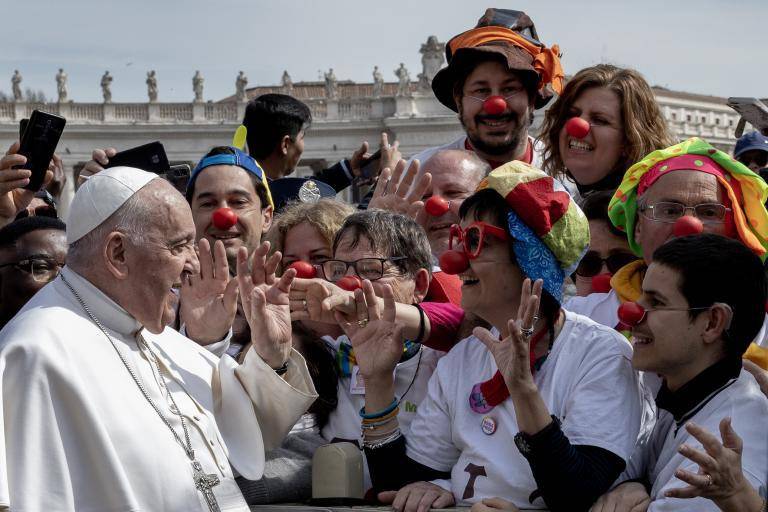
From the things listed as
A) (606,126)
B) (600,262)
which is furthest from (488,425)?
(606,126)

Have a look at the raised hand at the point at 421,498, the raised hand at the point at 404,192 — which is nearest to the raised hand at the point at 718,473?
the raised hand at the point at 421,498

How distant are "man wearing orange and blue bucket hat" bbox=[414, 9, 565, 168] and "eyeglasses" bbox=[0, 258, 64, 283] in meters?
1.81

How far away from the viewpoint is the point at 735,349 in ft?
12.3

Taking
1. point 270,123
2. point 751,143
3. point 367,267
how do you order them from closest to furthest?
point 367,267 → point 270,123 → point 751,143

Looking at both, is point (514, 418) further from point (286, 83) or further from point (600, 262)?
point (286, 83)

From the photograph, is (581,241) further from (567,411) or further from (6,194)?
(6,194)

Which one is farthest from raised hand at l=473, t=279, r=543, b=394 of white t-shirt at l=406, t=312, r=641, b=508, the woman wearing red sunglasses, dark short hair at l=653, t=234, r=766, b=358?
dark short hair at l=653, t=234, r=766, b=358

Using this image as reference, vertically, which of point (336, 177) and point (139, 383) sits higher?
point (336, 177)

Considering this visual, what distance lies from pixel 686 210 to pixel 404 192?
139 cm

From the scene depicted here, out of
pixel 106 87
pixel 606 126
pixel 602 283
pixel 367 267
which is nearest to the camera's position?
pixel 367 267

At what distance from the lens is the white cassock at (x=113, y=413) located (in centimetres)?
356

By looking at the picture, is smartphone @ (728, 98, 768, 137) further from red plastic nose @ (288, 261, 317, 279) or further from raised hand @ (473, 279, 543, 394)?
raised hand @ (473, 279, 543, 394)

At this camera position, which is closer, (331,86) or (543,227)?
(543,227)

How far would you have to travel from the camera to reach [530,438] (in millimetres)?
3621
